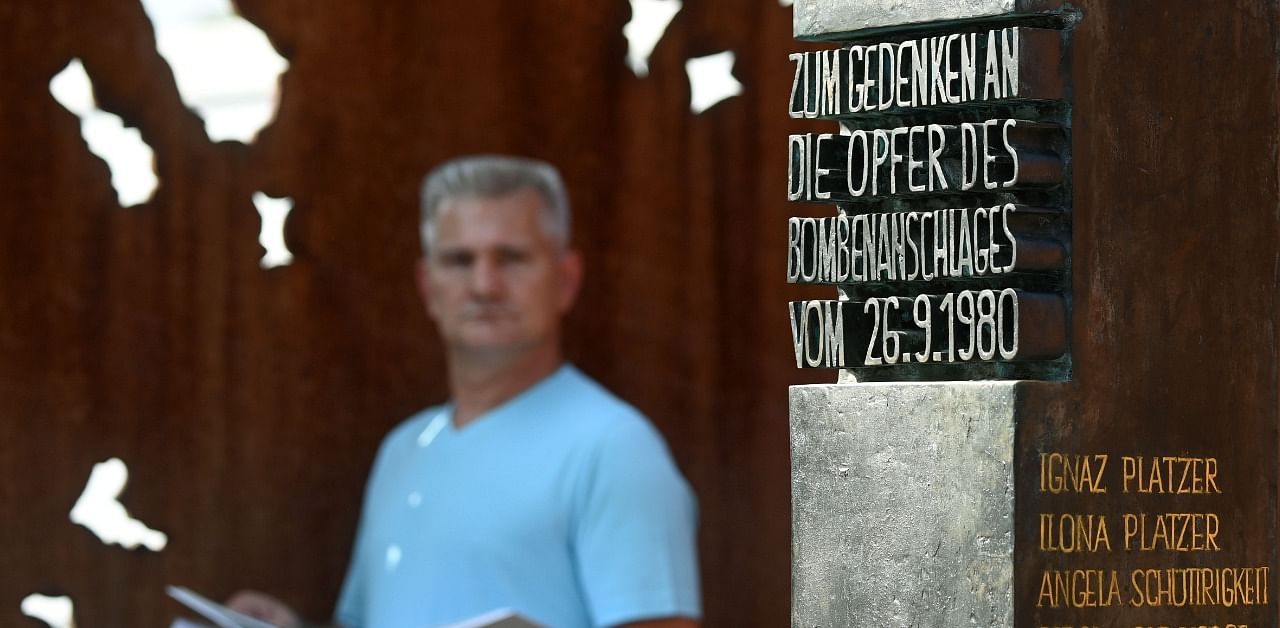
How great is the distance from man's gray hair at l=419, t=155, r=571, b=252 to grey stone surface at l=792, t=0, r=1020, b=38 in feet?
3.25

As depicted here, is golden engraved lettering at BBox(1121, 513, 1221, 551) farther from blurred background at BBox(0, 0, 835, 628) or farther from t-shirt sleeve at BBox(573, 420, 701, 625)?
blurred background at BBox(0, 0, 835, 628)

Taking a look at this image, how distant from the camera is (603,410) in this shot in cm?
340

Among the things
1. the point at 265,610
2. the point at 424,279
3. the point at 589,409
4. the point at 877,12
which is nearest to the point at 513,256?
the point at 424,279

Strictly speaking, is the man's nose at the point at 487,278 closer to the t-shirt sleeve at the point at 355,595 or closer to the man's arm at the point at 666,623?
the t-shirt sleeve at the point at 355,595

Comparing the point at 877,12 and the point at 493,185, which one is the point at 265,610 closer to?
the point at 493,185

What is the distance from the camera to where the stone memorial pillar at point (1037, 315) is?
247 cm

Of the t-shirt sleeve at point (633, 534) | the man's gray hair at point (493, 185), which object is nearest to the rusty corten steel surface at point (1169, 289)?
the t-shirt sleeve at point (633, 534)

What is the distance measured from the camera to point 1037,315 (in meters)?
2.46

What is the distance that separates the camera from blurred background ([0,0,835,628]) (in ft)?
12.3

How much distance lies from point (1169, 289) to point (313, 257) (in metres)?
1.73

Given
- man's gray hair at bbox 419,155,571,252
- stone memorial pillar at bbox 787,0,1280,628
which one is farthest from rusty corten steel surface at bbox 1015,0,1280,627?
man's gray hair at bbox 419,155,571,252

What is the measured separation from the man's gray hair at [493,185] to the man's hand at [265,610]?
573mm

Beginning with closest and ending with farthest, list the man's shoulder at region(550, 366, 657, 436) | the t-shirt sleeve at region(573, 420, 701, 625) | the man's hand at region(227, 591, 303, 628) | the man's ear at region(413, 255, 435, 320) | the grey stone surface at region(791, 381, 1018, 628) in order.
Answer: the grey stone surface at region(791, 381, 1018, 628)
the t-shirt sleeve at region(573, 420, 701, 625)
the man's shoulder at region(550, 366, 657, 436)
the man's hand at region(227, 591, 303, 628)
the man's ear at region(413, 255, 435, 320)

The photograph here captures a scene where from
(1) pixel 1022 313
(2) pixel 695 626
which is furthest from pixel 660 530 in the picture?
(1) pixel 1022 313
